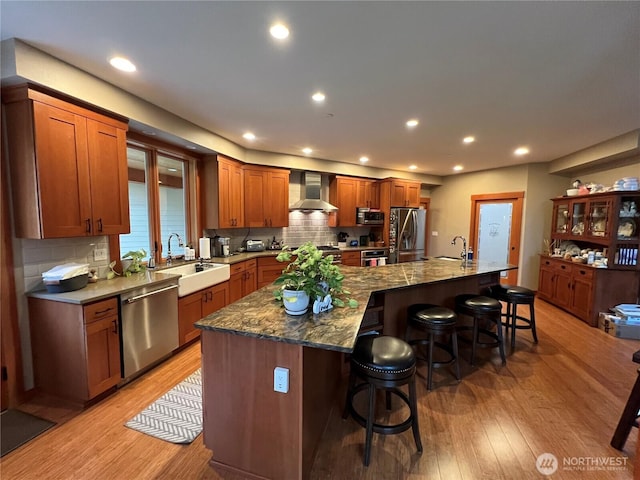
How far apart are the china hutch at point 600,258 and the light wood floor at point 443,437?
1565mm

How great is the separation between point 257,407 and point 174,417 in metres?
1.04

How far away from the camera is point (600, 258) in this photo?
4082mm

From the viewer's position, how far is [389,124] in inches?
133

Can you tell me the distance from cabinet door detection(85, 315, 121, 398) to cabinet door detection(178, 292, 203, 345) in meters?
0.73

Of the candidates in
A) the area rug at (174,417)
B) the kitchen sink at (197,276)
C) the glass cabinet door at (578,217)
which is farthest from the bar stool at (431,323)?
the glass cabinet door at (578,217)

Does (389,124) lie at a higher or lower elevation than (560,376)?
higher

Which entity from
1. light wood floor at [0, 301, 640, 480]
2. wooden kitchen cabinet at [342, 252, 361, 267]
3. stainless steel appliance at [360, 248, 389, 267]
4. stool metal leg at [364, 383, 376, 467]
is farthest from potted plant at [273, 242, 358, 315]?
stainless steel appliance at [360, 248, 389, 267]

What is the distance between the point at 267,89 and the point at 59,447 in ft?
10.00

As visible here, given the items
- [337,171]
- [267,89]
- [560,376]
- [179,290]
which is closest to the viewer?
[267,89]

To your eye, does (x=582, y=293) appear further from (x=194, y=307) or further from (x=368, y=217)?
(x=194, y=307)

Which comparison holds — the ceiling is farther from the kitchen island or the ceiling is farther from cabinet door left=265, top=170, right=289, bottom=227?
the kitchen island

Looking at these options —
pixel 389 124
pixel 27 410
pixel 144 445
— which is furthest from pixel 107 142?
pixel 389 124

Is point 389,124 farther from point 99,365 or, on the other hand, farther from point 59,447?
point 59,447

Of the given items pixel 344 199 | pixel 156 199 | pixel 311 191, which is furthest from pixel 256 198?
pixel 344 199
